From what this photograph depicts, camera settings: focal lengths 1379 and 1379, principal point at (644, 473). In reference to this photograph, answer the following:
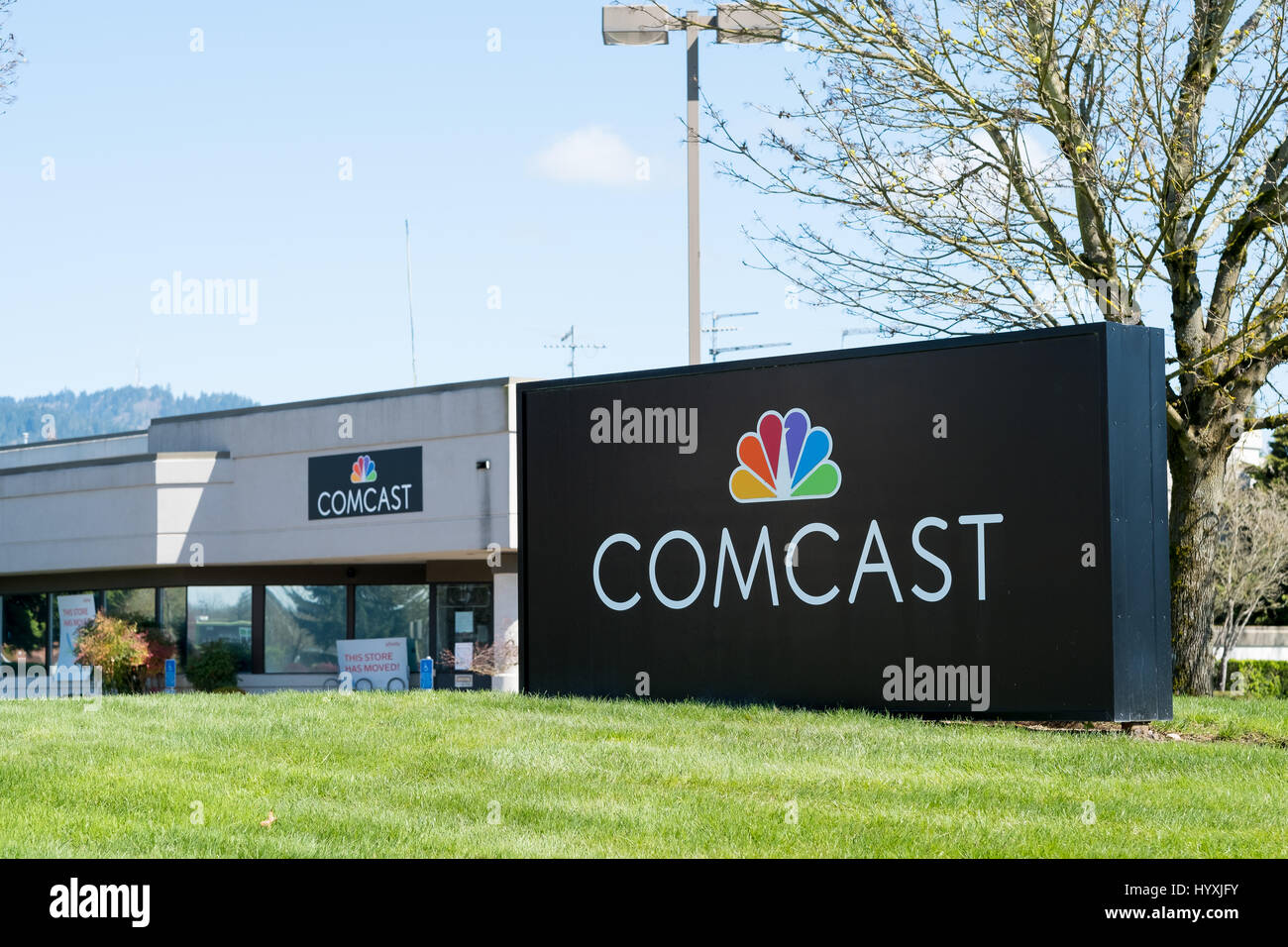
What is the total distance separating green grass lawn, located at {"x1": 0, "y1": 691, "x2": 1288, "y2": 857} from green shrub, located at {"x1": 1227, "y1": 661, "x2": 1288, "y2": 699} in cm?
2156

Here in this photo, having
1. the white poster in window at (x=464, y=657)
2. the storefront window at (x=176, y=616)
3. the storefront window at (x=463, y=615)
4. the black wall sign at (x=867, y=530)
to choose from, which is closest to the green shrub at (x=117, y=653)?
the storefront window at (x=176, y=616)

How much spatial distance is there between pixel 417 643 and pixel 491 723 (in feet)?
75.9

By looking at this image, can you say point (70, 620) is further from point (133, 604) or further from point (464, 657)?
point (464, 657)

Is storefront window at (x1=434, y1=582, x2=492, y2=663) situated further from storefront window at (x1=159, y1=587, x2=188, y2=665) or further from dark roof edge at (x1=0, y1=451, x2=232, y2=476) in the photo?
dark roof edge at (x1=0, y1=451, x2=232, y2=476)

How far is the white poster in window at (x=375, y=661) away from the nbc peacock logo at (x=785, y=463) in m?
22.2

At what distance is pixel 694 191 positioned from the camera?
18.6 m

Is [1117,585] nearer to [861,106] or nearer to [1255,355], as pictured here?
[1255,355]

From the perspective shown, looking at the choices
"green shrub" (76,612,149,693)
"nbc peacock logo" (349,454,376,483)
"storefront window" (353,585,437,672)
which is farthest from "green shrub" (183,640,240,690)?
"nbc peacock logo" (349,454,376,483)

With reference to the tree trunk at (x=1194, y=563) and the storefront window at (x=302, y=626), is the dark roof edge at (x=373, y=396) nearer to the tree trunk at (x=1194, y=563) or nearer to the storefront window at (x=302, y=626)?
the storefront window at (x=302, y=626)

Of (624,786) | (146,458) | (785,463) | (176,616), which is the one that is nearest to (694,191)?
(785,463)

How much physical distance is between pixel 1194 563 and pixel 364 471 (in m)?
21.2

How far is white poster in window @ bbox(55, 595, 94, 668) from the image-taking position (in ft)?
116

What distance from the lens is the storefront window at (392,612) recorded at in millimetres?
33500

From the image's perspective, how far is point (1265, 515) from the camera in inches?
1308
